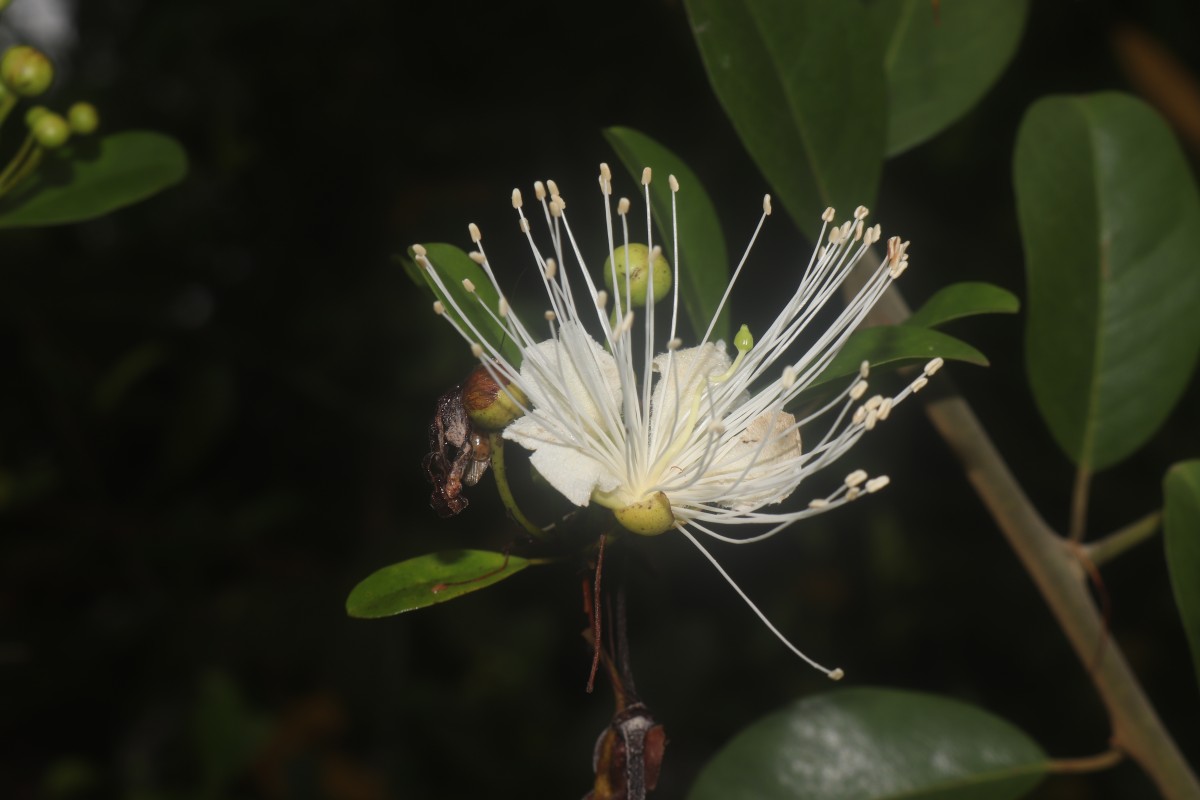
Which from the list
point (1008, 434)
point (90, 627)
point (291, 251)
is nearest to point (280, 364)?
point (291, 251)

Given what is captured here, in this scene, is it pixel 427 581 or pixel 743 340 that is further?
pixel 743 340

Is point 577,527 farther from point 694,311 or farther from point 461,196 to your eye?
point 461,196

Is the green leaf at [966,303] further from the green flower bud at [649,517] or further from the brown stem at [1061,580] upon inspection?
the green flower bud at [649,517]

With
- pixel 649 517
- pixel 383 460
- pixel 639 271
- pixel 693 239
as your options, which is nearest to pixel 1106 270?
pixel 693 239

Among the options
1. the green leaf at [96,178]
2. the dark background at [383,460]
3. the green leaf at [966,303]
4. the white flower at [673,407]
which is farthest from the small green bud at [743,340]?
the dark background at [383,460]

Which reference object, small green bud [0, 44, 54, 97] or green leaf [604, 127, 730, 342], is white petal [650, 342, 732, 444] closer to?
green leaf [604, 127, 730, 342]

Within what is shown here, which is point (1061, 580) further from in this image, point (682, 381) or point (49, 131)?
point (49, 131)

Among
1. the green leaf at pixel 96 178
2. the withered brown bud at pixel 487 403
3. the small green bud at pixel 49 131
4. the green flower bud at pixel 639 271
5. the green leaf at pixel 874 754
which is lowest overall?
the green leaf at pixel 874 754

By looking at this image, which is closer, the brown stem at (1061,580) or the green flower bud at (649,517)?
the green flower bud at (649,517)
